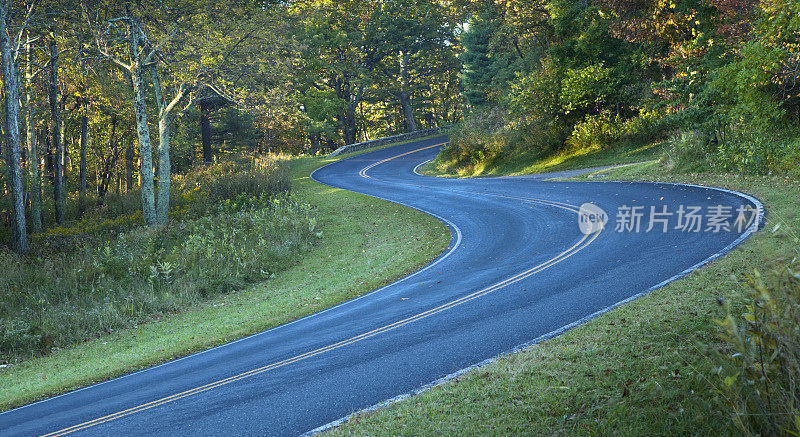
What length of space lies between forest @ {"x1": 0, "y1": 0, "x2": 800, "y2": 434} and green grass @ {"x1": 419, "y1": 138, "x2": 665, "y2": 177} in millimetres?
183

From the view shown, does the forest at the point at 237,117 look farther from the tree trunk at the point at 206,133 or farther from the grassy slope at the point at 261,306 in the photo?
the grassy slope at the point at 261,306

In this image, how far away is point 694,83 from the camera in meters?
23.0

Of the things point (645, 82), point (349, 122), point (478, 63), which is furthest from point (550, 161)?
point (349, 122)

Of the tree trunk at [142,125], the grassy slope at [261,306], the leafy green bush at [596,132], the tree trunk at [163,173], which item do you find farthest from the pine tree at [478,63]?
the tree trunk at [142,125]

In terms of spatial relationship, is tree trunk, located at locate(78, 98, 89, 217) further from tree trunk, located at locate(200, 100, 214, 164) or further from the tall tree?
the tall tree

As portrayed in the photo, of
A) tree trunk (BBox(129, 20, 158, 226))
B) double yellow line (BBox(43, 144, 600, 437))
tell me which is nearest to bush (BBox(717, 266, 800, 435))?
double yellow line (BBox(43, 144, 600, 437))

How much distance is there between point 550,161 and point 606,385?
2648 cm

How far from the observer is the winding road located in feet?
25.0

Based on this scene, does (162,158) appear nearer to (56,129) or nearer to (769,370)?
(56,129)

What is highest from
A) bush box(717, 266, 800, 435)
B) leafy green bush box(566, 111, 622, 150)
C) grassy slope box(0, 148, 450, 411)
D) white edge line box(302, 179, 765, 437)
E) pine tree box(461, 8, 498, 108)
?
pine tree box(461, 8, 498, 108)

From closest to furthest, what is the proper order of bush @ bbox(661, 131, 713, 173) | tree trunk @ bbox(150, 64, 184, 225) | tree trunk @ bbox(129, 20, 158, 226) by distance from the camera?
bush @ bbox(661, 131, 713, 173)
tree trunk @ bbox(129, 20, 158, 226)
tree trunk @ bbox(150, 64, 184, 225)

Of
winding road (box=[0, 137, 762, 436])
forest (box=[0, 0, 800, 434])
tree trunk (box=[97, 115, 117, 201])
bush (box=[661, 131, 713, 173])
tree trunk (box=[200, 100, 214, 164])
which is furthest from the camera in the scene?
tree trunk (box=[97, 115, 117, 201])

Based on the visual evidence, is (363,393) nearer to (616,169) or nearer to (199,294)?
(199,294)

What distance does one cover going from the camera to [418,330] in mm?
9781
